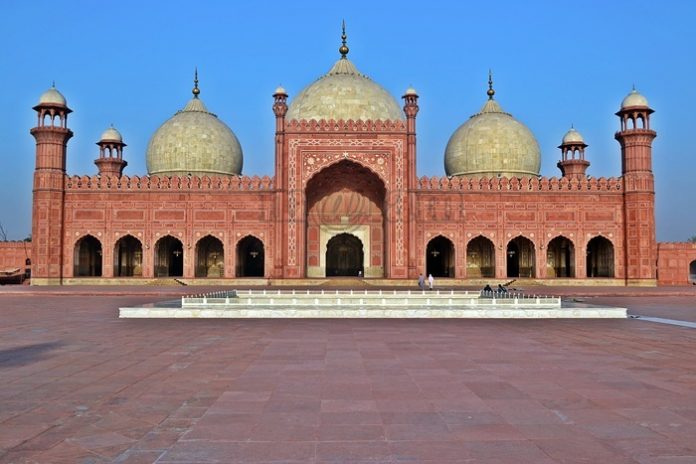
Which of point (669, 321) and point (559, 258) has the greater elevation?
point (559, 258)

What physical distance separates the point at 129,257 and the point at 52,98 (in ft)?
22.5

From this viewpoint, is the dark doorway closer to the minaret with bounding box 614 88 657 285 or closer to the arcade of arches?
the arcade of arches

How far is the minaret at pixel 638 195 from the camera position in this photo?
2350cm

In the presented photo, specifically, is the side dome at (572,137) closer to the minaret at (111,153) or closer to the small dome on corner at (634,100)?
the small dome on corner at (634,100)

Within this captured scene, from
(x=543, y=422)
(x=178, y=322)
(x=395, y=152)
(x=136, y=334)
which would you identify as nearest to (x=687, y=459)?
(x=543, y=422)

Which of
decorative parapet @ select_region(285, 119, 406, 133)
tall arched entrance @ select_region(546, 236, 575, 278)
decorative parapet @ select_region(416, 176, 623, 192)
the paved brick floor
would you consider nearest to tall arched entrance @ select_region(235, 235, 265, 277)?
decorative parapet @ select_region(285, 119, 406, 133)

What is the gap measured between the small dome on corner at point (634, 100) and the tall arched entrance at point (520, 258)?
6550mm

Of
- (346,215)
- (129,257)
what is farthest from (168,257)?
(346,215)

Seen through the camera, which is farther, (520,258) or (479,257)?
(479,257)

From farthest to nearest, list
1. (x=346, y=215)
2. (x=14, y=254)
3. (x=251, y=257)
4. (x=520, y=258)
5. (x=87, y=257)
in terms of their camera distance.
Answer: (x=14, y=254), (x=251, y=257), (x=520, y=258), (x=346, y=215), (x=87, y=257)

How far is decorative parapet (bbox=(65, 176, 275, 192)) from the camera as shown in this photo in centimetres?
2375

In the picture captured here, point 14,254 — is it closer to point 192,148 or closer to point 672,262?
point 192,148

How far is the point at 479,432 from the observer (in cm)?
330

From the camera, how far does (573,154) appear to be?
99.0ft
